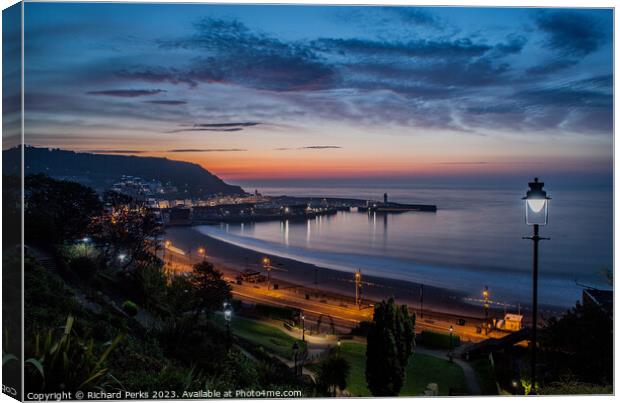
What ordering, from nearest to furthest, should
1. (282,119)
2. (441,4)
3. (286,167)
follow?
1. (441,4)
2. (282,119)
3. (286,167)

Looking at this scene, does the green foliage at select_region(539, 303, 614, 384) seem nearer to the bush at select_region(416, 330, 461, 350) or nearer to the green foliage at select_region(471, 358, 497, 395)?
the green foliage at select_region(471, 358, 497, 395)

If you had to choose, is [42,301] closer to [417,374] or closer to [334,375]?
[334,375]

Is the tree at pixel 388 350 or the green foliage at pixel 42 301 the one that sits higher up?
the green foliage at pixel 42 301

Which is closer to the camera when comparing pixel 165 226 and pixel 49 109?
pixel 49 109

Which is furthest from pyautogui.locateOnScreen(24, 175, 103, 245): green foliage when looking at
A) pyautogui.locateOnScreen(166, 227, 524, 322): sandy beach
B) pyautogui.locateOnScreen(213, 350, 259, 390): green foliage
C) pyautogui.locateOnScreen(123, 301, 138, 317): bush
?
pyautogui.locateOnScreen(213, 350, 259, 390): green foliage

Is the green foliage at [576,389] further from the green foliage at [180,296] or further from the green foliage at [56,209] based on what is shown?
the green foliage at [56,209]

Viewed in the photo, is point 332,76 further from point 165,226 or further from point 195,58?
point 165,226

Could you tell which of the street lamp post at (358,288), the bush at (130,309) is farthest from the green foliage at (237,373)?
the street lamp post at (358,288)

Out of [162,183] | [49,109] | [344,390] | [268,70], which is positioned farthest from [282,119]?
[344,390]
